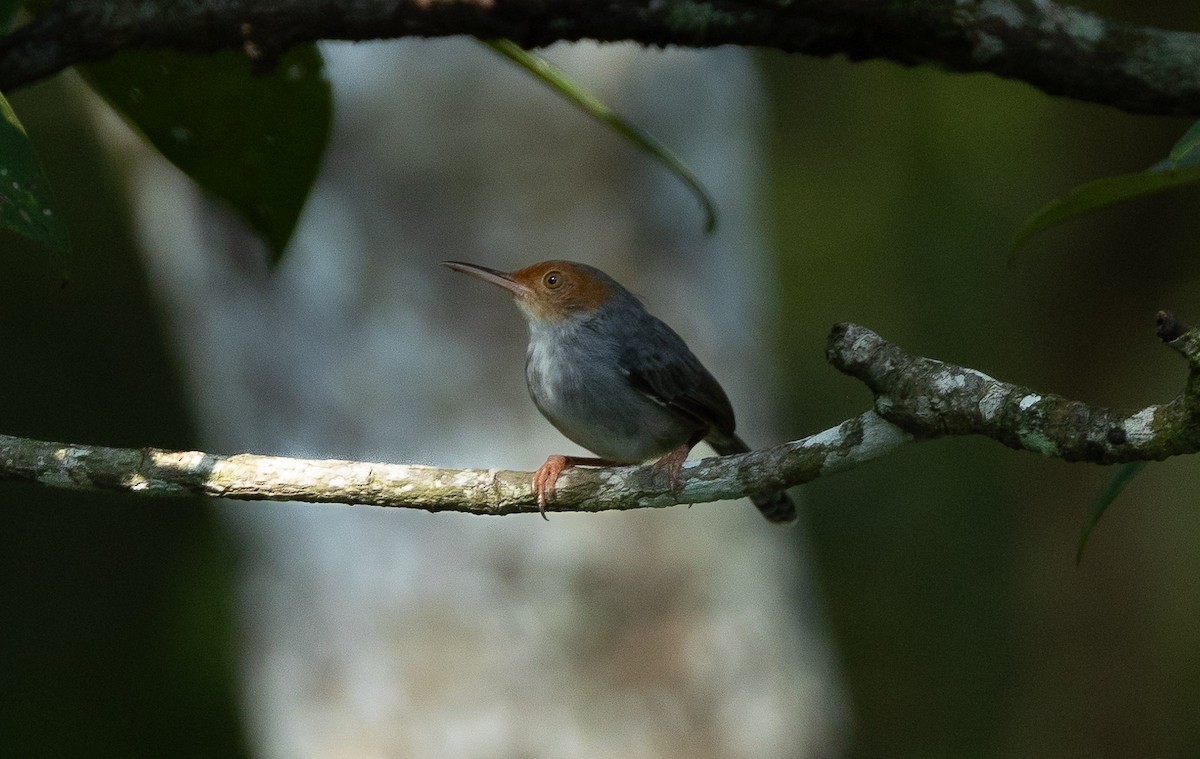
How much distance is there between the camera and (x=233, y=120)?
289 cm

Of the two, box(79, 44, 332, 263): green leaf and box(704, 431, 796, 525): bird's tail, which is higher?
Result: box(79, 44, 332, 263): green leaf

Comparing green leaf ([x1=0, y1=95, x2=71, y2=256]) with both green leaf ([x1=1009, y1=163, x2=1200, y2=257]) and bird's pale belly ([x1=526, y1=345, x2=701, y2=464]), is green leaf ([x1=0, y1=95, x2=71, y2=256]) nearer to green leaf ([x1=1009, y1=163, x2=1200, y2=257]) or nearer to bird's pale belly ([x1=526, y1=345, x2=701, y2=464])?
green leaf ([x1=1009, y1=163, x2=1200, y2=257])

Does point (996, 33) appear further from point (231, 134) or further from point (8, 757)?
point (8, 757)

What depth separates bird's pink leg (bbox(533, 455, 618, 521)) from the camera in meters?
2.50

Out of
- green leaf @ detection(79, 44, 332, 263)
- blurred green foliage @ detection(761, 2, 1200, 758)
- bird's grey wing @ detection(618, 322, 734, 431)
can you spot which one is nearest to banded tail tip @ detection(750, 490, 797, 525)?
bird's grey wing @ detection(618, 322, 734, 431)

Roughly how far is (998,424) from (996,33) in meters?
1.35

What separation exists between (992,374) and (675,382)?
822 centimetres

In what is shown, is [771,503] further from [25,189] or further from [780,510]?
[25,189]

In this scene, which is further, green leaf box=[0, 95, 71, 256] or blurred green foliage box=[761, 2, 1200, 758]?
blurred green foliage box=[761, 2, 1200, 758]

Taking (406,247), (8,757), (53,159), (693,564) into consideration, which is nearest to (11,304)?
(53,159)

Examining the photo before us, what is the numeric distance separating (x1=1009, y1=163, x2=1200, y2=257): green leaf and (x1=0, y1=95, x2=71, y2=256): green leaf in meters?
1.91

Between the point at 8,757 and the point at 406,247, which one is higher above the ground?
the point at 406,247

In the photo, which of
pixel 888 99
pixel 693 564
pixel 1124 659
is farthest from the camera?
pixel 888 99

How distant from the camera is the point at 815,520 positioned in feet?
37.3
